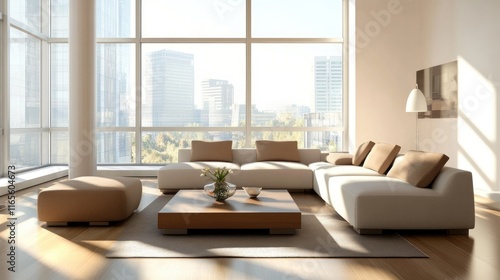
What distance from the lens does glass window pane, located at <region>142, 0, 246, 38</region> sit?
355 inches

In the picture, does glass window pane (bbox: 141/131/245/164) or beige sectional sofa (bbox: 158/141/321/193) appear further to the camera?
glass window pane (bbox: 141/131/245/164)

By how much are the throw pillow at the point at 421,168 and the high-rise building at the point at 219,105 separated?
4.81 m

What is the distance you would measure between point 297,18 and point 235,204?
5664mm

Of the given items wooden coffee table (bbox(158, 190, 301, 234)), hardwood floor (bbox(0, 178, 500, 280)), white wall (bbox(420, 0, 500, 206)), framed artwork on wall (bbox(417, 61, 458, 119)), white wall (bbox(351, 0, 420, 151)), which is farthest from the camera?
white wall (bbox(351, 0, 420, 151))

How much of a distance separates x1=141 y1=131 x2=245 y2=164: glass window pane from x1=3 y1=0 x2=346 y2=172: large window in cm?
2

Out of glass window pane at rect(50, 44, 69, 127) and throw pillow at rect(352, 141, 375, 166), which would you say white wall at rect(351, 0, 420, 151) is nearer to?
throw pillow at rect(352, 141, 375, 166)

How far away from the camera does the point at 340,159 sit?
6867 millimetres

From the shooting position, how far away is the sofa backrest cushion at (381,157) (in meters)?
5.67

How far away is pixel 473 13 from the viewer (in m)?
6.52

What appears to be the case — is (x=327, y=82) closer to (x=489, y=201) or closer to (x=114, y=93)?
(x=489, y=201)

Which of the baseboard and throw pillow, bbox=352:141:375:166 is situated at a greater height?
throw pillow, bbox=352:141:375:166

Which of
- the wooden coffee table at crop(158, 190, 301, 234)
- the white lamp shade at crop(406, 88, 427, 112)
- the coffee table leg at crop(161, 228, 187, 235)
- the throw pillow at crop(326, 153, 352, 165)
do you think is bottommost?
the coffee table leg at crop(161, 228, 187, 235)

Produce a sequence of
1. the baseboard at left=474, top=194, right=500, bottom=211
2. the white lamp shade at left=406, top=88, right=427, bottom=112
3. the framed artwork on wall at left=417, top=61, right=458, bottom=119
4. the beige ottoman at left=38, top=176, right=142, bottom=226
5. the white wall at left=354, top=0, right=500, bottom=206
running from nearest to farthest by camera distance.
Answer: the beige ottoman at left=38, top=176, right=142, bottom=226 → the baseboard at left=474, top=194, right=500, bottom=211 → the white wall at left=354, top=0, right=500, bottom=206 → the framed artwork on wall at left=417, top=61, right=458, bottom=119 → the white lamp shade at left=406, top=88, right=427, bottom=112

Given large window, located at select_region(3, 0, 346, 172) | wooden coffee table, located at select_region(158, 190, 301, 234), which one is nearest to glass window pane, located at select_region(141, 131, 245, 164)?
large window, located at select_region(3, 0, 346, 172)
